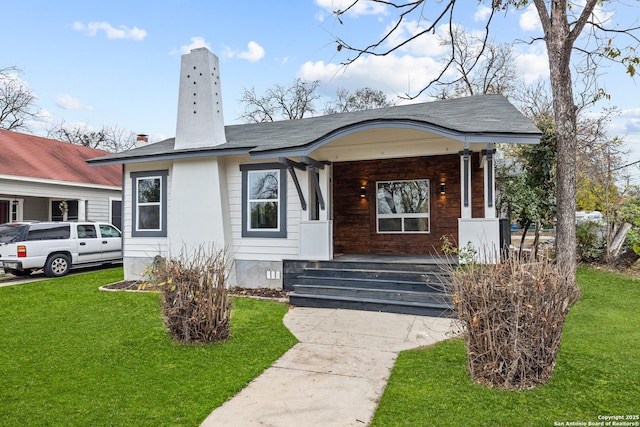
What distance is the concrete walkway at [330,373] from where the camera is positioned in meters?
2.94

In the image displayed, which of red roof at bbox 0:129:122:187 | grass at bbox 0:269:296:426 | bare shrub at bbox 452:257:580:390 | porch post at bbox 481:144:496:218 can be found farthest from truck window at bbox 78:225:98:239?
bare shrub at bbox 452:257:580:390


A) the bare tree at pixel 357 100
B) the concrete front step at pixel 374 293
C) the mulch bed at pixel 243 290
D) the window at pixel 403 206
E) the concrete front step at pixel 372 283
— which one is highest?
the bare tree at pixel 357 100

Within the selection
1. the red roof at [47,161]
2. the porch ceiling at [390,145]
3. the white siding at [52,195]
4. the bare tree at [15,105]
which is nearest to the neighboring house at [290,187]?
the porch ceiling at [390,145]

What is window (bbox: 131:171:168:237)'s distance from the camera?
9141 millimetres

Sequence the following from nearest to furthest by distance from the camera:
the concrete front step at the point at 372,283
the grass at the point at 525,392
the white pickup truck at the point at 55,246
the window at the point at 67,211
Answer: the grass at the point at 525,392 < the concrete front step at the point at 372,283 < the white pickup truck at the point at 55,246 < the window at the point at 67,211

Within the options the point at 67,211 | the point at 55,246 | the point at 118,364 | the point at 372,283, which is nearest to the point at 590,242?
the point at 372,283

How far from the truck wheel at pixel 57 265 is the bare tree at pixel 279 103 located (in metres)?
18.1

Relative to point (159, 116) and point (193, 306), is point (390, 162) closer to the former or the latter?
point (193, 306)

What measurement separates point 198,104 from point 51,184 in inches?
314

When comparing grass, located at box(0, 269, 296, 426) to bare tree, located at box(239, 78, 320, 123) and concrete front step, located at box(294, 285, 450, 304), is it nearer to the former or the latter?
concrete front step, located at box(294, 285, 450, 304)

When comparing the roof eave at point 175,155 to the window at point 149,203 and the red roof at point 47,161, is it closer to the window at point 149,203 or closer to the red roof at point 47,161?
the window at point 149,203

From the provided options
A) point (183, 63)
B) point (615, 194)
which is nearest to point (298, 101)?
point (183, 63)

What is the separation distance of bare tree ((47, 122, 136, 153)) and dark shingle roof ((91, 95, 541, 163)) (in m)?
25.3

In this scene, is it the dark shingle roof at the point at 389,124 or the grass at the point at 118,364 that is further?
the dark shingle roof at the point at 389,124
